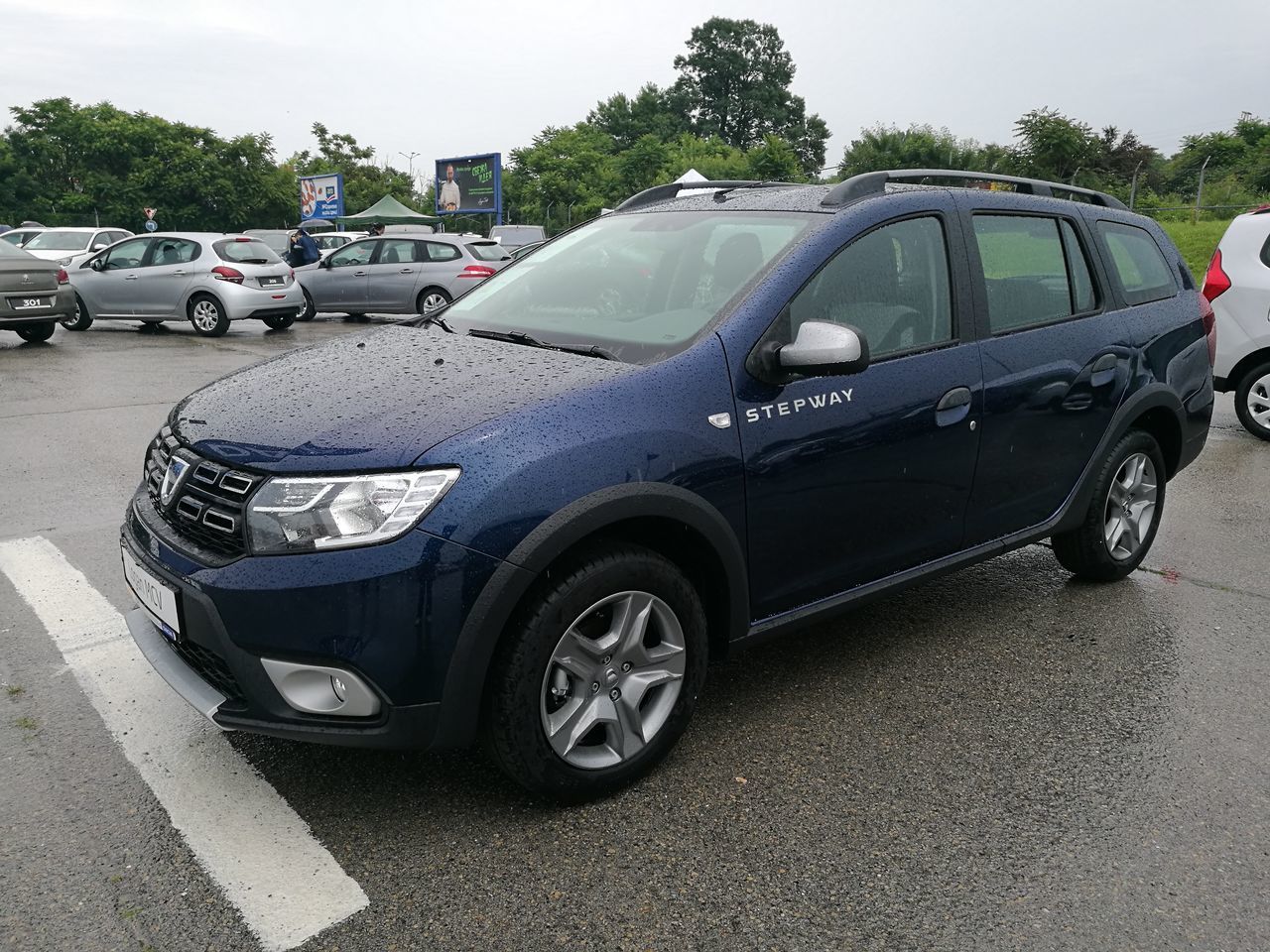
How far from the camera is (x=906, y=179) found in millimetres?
3846

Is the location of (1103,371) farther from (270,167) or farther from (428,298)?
(270,167)

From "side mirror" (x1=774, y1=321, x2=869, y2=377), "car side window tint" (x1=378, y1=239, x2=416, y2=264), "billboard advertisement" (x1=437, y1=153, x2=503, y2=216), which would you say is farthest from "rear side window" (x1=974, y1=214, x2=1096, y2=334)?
"billboard advertisement" (x1=437, y1=153, x2=503, y2=216)

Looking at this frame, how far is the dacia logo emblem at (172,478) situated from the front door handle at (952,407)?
230 centimetres

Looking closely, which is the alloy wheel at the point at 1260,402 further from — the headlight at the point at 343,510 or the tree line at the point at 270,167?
the tree line at the point at 270,167

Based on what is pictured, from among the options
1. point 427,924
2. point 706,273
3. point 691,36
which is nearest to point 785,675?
point 706,273

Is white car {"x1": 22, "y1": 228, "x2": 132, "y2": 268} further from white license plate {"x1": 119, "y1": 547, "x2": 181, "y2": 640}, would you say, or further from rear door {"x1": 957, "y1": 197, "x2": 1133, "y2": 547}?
rear door {"x1": 957, "y1": 197, "x2": 1133, "y2": 547}

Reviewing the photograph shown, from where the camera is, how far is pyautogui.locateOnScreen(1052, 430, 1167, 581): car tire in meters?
4.37

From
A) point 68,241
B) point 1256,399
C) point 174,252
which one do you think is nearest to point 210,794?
point 1256,399

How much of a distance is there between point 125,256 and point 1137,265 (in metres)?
15.3

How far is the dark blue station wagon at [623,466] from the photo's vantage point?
8.09ft

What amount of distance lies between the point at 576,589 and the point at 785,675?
1.34 metres

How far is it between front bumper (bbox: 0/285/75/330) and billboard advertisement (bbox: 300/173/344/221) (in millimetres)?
36724

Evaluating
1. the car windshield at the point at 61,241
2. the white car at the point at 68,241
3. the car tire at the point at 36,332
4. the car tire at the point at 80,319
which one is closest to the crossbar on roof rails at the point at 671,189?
the car tire at the point at 36,332

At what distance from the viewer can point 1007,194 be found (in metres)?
4.06
